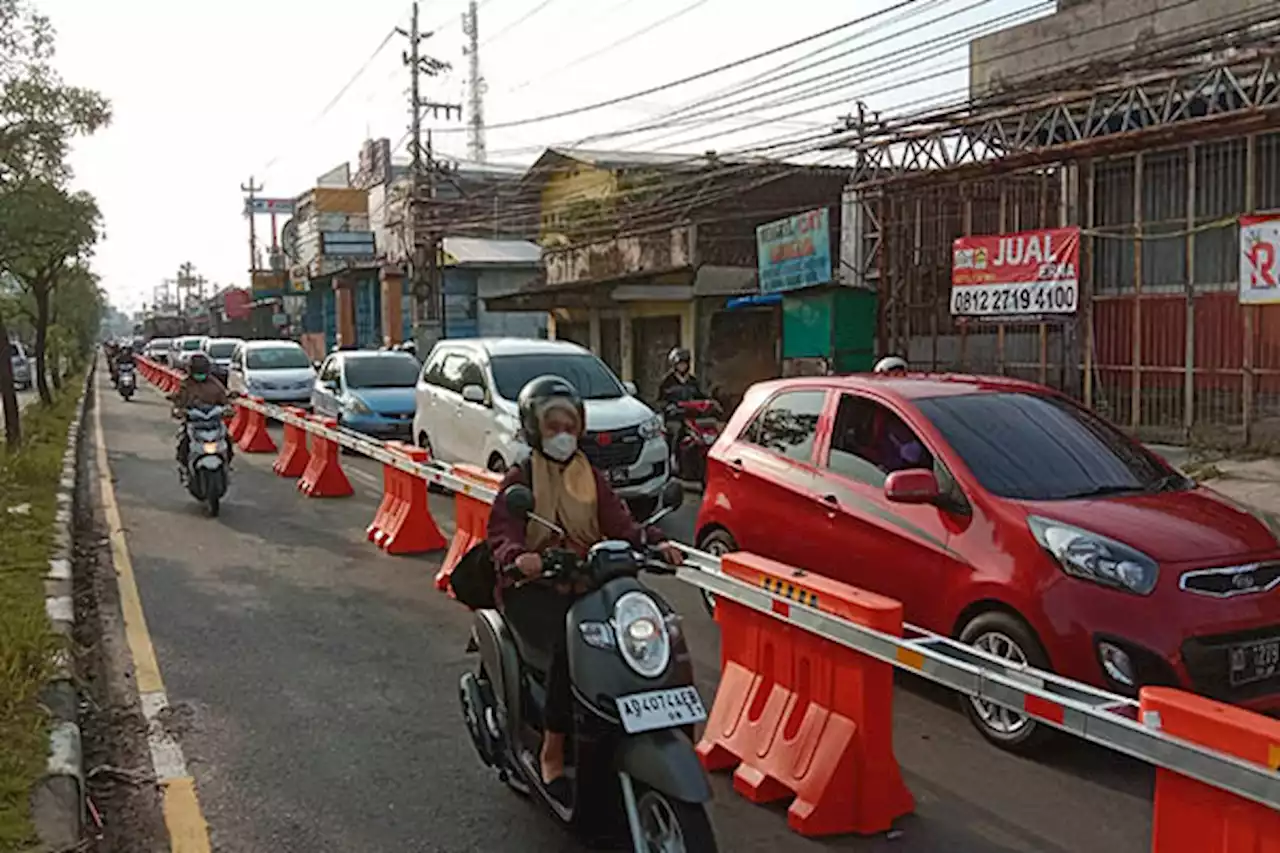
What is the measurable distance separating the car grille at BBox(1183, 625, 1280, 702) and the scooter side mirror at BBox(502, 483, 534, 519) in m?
2.80

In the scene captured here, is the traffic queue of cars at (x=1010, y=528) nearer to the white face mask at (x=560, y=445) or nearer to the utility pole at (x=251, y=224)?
the white face mask at (x=560, y=445)

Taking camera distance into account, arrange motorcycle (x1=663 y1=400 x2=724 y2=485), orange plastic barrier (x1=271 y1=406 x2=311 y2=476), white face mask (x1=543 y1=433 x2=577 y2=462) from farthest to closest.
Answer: orange plastic barrier (x1=271 y1=406 x2=311 y2=476)
motorcycle (x1=663 y1=400 x2=724 y2=485)
white face mask (x1=543 y1=433 x2=577 y2=462)

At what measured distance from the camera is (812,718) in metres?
4.39

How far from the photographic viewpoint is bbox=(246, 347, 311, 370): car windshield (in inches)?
979

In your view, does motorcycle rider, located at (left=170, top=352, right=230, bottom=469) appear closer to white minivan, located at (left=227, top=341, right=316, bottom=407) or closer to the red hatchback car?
the red hatchback car

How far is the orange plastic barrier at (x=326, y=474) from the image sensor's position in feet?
43.4

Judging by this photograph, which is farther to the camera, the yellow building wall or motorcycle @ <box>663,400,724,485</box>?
the yellow building wall

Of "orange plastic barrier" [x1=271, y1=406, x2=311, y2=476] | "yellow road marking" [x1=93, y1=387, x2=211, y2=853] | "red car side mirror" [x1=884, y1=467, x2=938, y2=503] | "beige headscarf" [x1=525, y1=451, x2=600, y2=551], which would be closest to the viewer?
"beige headscarf" [x1=525, y1=451, x2=600, y2=551]

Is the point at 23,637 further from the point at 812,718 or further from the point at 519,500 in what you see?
the point at 812,718

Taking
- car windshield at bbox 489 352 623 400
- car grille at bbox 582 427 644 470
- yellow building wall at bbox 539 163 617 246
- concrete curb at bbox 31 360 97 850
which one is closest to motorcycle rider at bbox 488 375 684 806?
concrete curb at bbox 31 360 97 850

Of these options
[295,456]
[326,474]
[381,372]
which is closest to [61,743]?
[326,474]

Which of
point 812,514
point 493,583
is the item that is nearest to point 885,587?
point 812,514

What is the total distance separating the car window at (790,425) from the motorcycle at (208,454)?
6840mm

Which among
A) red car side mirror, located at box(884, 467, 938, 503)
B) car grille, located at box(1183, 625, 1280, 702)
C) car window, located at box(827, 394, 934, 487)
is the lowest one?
car grille, located at box(1183, 625, 1280, 702)
